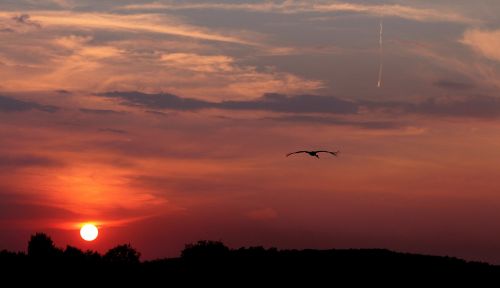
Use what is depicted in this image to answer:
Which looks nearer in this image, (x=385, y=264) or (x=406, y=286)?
(x=406, y=286)

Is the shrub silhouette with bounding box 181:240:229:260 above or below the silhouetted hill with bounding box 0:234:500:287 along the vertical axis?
above

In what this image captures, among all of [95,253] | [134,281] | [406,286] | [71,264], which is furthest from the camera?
[95,253]

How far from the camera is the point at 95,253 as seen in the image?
484 ft

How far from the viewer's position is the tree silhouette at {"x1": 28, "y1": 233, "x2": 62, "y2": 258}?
140 m

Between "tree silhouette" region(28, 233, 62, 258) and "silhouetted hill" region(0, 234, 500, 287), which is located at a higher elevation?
"tree silhouette" region(28, 233, 62, 258)

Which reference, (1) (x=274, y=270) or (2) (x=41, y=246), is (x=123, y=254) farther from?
(1) (x=274, y=270)

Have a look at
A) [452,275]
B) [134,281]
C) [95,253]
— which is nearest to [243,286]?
[134,281]

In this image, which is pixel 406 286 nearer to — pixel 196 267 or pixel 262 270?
pixel 262 270

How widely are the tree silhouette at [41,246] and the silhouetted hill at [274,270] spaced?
1644cm

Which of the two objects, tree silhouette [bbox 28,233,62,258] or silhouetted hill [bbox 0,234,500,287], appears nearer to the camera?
silhouetted hill [bbox 0,234,500,287]

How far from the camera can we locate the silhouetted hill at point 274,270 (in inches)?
4173

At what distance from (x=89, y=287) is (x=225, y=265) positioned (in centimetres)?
1512

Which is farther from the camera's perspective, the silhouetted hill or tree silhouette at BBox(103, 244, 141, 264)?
tree silhouette at BBox(103, 244, 141, 264)

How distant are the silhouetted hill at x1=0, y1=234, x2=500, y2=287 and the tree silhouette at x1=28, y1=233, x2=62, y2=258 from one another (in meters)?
16.4
